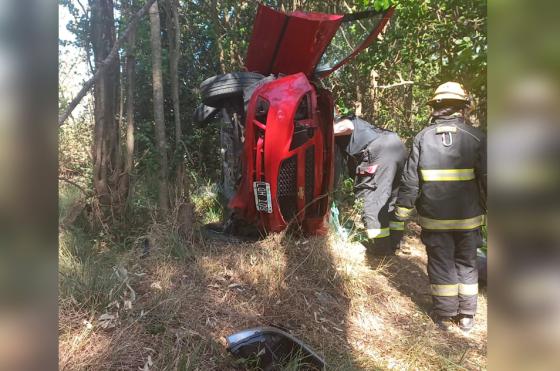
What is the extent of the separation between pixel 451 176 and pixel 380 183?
36.4 inches

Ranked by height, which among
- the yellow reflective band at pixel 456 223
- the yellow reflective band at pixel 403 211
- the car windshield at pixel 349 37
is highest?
the car windshield at pixel 349 37

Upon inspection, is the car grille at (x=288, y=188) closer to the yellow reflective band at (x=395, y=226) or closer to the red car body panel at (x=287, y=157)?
the red car body panel at (x=287, y=157)

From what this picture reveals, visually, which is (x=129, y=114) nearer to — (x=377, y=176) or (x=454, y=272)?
(x=377, y=176)

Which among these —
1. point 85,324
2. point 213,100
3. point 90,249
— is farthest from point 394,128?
point 85,324

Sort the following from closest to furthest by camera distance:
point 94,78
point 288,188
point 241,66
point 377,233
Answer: point 94,78
point 288,188
point 377,233
point 241,66

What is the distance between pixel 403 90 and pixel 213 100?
4180 mm

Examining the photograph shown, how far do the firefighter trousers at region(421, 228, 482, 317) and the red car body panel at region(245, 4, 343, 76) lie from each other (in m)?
2.18

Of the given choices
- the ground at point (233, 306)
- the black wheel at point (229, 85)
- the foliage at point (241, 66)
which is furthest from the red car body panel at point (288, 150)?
the foliage at point (241, 66)

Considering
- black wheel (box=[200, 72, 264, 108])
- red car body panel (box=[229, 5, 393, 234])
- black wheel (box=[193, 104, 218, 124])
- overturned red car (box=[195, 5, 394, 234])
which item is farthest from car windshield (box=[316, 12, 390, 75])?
black wheel (box=[193, 104, 218, 124])

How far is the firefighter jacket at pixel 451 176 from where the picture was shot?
3629 millimetres

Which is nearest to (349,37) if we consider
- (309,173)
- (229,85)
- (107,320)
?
(229,85)

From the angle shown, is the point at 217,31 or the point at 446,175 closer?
the point at 446,175

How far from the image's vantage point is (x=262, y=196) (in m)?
3.72

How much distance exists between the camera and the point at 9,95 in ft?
2.17
